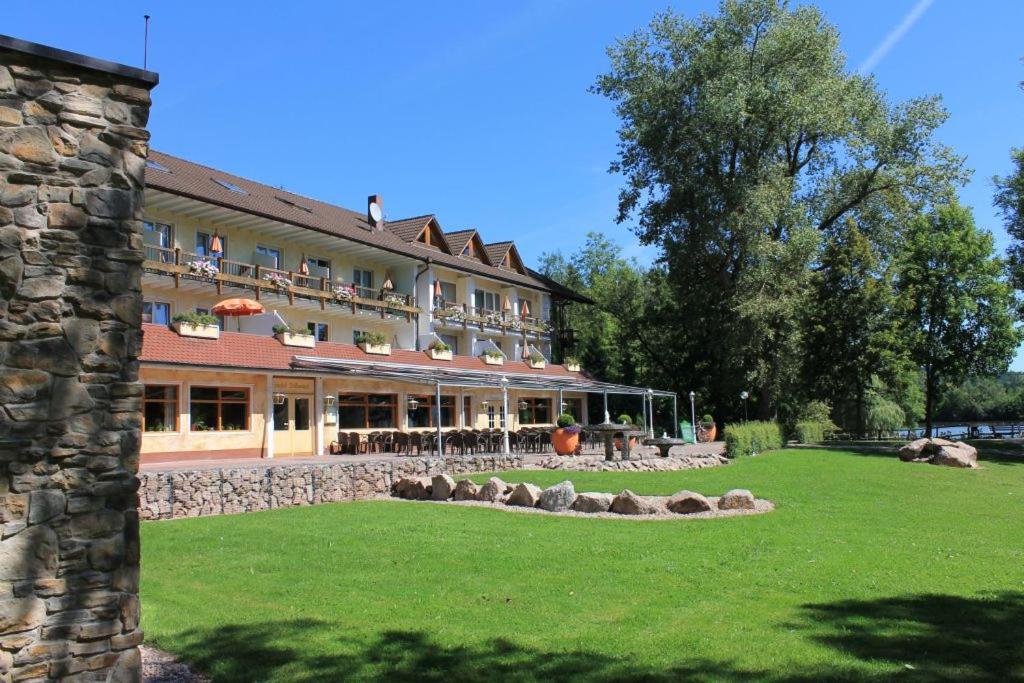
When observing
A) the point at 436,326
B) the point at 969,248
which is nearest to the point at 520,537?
the point at 436,326

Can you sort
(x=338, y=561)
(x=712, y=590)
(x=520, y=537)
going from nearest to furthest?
(x=712, y=590) < (x=338, y=561) < (x=520, y=537)

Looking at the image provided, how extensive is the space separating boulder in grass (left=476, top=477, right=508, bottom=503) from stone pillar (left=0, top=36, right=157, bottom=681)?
10.2 metres

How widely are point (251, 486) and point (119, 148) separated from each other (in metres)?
11.6

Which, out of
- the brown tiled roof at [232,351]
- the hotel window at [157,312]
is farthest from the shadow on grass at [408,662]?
the hotel window at [157,312]

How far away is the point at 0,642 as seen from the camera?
15.2 feet

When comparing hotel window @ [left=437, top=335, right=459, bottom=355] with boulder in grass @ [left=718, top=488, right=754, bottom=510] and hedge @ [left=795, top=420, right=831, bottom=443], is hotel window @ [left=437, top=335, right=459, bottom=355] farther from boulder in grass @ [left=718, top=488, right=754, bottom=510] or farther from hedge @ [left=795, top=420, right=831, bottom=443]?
boulder in grass @ [left=718, top=488, right=754, bottom=510]

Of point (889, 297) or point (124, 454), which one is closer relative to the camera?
point (124, 454)

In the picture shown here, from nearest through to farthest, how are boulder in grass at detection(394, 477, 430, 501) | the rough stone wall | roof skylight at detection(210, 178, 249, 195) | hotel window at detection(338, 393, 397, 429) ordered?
the rough stone wall
boulder in grass at detection(394, 477, 430, 501)
hotel window at detection(338, 393, 397, 429)
roof skylight at detection(210, 178, 249, 195)

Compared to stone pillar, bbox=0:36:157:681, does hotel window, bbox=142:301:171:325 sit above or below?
above

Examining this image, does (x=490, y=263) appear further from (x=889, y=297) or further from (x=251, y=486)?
(x=251, y=486)

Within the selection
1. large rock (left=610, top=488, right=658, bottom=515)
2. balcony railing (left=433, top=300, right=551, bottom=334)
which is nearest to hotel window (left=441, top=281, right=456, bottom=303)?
balcony railing (left=433, top=300, right=551, bottom=334)

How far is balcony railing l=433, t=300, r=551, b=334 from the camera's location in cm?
3634

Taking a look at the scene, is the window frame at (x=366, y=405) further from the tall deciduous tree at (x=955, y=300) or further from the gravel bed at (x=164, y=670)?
the tall deciduous tree at (x=955, y=300)

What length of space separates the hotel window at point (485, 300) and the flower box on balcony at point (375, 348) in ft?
36.7
